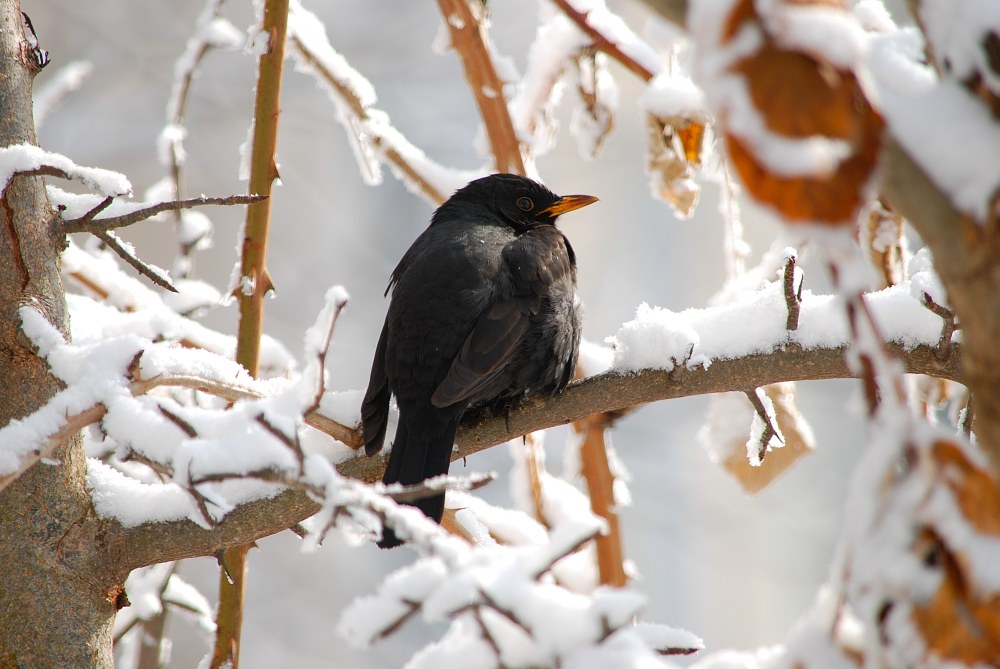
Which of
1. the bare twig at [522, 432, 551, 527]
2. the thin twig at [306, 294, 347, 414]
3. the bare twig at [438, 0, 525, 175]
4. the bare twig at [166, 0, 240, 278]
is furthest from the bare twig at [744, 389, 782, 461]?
the bare twig at [166, 0, 240, 278]

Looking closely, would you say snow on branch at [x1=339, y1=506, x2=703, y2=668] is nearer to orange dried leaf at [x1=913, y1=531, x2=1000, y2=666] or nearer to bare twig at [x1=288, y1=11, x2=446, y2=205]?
orange dried leaf at [x1=913, y1=531, x2=1000, y2=666]

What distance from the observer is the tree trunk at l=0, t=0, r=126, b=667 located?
1.83 metres

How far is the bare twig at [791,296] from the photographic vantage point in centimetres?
190

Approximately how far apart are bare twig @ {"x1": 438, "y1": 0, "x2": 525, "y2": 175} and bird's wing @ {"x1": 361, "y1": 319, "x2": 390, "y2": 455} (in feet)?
2.16

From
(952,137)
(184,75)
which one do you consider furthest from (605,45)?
(952,137)

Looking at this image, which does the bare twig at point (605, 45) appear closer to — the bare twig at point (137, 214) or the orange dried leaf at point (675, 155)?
the orange dried leaf at point (675, 155)

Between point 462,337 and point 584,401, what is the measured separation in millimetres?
681

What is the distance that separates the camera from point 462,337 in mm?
2855

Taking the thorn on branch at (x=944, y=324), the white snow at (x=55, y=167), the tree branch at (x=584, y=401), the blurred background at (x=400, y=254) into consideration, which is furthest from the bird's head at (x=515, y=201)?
the blurred background at (x=400, y=254)

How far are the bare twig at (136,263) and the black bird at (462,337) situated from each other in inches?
26.1

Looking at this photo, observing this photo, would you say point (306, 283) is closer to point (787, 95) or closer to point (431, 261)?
point (431, 261)

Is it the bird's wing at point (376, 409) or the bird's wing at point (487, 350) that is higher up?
the bird's wing at point (487, 350)

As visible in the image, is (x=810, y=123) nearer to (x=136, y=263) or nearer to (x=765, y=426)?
(x=136, y=263)

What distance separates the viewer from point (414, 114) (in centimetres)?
893
